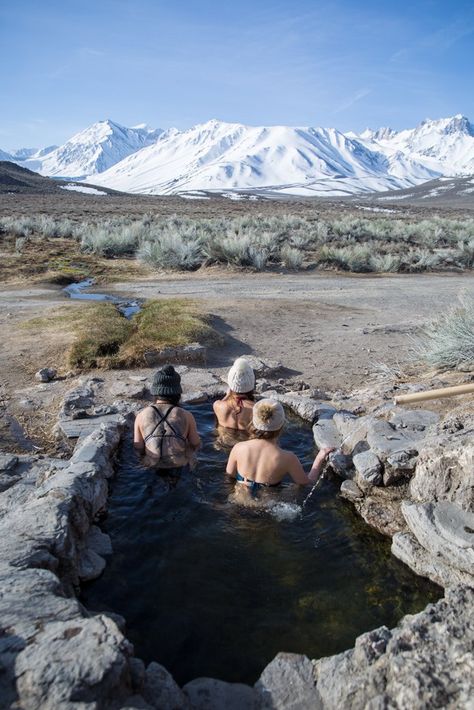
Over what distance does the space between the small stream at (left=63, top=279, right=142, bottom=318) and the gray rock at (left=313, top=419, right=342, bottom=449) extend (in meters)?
6.90

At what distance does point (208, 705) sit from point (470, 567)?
205cm

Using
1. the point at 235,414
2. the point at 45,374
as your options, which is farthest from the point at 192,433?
the point at 45,374

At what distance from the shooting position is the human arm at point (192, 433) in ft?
18.4

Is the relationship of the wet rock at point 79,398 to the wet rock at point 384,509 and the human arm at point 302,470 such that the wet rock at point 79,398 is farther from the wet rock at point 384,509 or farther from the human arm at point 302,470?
the wet rock at point 384,509

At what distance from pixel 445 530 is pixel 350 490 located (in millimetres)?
1229

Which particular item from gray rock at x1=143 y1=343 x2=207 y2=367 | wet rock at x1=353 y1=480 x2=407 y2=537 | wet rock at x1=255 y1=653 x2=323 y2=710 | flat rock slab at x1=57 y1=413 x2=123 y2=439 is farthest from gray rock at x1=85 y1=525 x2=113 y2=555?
gray rock at x1=143 y1=343 x2=207 y2=367

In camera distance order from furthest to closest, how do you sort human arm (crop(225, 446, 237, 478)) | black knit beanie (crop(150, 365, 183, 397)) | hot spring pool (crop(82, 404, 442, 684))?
black knit beanie (crop(150, 365, 183, 397)) < human arm (crop(225, 446, 237, 478)) < hot spring pool (crop(82, 404, 442, 684))

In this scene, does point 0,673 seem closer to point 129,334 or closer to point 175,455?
point 175,455

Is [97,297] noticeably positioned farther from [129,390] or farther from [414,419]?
[414,419]

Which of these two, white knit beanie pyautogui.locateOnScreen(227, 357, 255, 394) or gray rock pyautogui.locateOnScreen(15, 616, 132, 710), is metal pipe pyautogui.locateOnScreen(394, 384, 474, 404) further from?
gray rock pyautogui.locateOnScreen(15, 616, 132, 710)

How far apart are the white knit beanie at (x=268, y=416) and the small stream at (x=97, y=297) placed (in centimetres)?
806

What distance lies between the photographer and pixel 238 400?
6133 mm

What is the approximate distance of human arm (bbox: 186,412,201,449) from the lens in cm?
561

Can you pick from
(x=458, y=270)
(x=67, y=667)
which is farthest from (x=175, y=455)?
(x=458, y=270)
